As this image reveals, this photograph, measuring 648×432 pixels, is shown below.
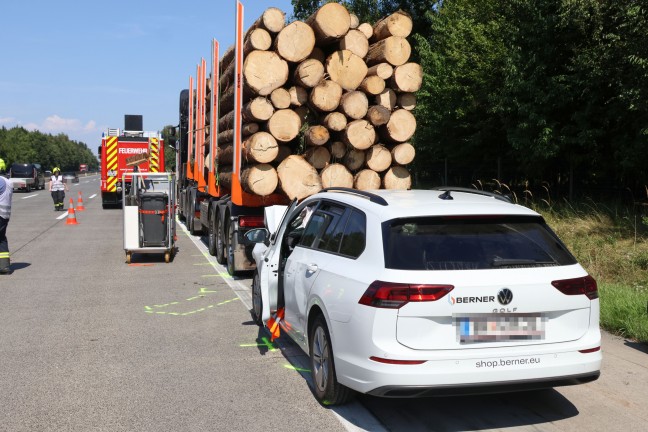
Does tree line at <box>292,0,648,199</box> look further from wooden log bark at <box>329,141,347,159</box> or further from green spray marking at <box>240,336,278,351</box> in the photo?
green spray marking at <box>240,336,278,351</box>

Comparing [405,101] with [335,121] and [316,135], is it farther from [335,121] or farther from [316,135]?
[316,135]

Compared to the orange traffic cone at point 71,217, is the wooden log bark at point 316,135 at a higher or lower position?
higher

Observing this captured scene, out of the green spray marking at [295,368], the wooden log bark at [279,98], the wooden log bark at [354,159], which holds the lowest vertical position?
the green spray marking at [295,368]

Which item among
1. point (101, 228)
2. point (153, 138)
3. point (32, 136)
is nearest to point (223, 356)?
point (101, 228)

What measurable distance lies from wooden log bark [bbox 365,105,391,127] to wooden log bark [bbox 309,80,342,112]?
1.68ft

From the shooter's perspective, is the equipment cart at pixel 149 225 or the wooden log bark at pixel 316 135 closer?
the wooden log bark at pixel 316 135

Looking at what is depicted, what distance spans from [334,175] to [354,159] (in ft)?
1.43

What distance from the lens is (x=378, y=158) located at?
33.6ft

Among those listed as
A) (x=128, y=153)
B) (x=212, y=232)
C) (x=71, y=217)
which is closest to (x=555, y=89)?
(x=212, y=232)

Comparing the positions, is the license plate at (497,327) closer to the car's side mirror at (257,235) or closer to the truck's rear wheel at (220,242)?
the car's side mirror at (257,235)

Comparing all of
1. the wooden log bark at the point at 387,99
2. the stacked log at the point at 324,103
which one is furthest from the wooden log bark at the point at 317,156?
the wooden log bark at the point at 387,99

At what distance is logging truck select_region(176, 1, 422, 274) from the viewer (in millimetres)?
9695

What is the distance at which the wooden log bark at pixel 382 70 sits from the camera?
10109 millimetres

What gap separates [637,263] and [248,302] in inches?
210
